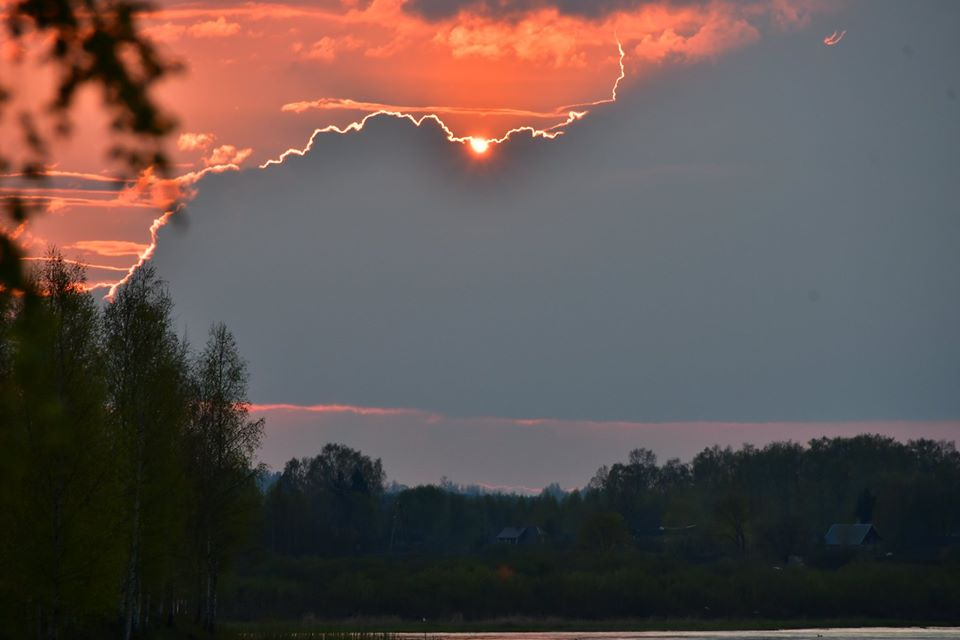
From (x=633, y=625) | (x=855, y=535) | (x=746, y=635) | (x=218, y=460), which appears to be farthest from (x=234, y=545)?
(x=855, y=535)

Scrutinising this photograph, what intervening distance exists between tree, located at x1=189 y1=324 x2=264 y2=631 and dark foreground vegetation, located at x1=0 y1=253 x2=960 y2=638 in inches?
4.6

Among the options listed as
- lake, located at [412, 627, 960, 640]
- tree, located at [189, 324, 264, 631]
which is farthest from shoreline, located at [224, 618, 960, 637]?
tree, located at [189, 324, 264, 631]

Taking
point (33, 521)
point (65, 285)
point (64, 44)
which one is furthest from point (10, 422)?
point (64, 44)

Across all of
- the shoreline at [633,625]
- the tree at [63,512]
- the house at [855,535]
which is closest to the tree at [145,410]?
the tree at [63,512]

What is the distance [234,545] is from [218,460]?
A: 4.78m

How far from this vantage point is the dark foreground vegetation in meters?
39.9

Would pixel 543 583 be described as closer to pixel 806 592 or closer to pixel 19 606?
pixel 806 592

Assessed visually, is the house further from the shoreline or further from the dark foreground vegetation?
the shoreline

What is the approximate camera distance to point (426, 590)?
127 m

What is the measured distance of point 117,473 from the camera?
1718 inches

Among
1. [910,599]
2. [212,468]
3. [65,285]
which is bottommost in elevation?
[910,599]

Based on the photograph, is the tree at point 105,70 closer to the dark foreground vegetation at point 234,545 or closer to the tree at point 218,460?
the dark foreground vegetation at point 234,545

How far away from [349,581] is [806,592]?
1771 inches

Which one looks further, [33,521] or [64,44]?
[33,521]
